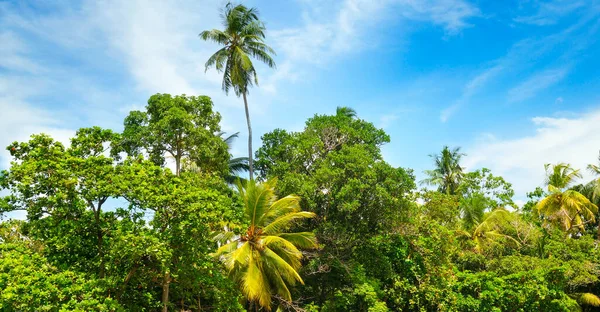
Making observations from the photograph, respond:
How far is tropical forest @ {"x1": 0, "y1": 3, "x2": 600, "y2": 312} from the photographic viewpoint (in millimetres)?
9836

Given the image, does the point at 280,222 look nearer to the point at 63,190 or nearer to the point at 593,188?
the point at 63,190


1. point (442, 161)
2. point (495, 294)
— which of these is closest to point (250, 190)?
point (495, 294)

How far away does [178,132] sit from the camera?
1677cm

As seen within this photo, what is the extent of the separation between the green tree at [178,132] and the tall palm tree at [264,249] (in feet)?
9.63

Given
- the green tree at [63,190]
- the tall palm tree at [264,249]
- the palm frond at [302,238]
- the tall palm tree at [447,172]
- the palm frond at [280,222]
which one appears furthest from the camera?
Result: the tall palm tree at [447,172]

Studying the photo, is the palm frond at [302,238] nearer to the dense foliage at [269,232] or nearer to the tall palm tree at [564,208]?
the dense foliage at [269,232]

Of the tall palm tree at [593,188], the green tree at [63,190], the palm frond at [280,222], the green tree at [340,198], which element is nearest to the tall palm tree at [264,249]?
the palm frond at [280,222]

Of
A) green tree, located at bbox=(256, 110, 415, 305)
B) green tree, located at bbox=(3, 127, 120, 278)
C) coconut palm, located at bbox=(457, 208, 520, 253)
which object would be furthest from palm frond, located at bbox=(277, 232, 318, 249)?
coconut palm, located at bbox=(457, 208, 520, 253)

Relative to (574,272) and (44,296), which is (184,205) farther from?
(574,272)

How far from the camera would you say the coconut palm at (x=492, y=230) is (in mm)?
20812

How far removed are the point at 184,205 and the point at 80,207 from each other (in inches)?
89.5

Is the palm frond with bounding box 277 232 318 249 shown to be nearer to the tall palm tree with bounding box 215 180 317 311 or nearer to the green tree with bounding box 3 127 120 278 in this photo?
the tall palm tree with bounding box 215 180 317 311

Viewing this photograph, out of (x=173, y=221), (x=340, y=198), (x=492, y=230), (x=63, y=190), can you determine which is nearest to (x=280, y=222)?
(x=340, y=198)

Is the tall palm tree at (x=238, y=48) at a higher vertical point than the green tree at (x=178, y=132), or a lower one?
higher
